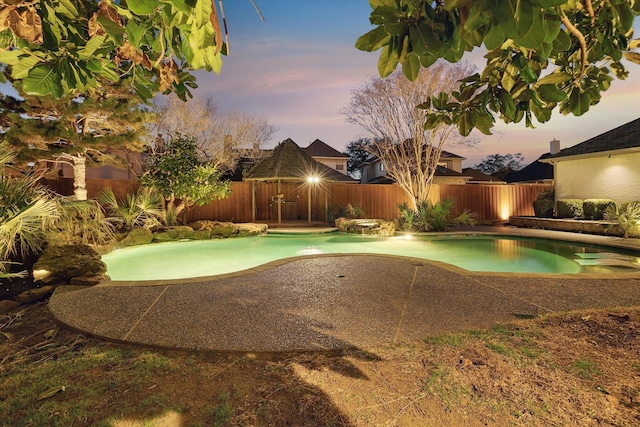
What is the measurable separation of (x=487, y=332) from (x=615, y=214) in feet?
37.3

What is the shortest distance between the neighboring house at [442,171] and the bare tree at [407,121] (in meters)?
6.30

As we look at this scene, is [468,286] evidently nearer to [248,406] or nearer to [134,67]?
[248,406]

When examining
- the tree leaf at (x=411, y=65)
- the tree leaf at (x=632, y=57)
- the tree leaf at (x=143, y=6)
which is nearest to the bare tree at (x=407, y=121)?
the tree leaf at (x=632, y=57)

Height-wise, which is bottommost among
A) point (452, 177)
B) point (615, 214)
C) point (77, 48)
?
point (615, 214)

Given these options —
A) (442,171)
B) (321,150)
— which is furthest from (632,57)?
(321,150)

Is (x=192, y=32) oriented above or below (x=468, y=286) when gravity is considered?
above

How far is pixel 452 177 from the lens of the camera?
25.0 metres

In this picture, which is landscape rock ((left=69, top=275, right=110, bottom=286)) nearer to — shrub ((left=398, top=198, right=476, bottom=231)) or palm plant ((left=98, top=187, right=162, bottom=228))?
palm plant ((left=98, top=187, right=162, bottom=228))

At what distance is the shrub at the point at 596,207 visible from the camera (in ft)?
38.5

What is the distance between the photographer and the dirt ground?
5.95 ft

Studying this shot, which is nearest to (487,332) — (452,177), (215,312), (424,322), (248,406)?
(424,322)

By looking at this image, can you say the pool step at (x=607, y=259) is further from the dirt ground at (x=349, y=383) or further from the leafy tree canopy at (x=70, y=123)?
the leafy tree canopy at (x=70, y=123)

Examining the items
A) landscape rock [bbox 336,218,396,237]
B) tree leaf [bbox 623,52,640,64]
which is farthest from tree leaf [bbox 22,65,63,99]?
landscape rock [bbox 336,218,396,237]

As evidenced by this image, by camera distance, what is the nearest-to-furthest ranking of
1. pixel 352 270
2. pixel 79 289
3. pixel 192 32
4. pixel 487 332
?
1. pixel 192 32
2. pixel 487 332
3. pixel 79 289
4. pixel 352 270
